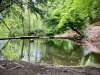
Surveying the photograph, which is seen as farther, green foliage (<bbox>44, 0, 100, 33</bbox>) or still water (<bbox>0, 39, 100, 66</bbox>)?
green foliage (<bbox>44, 0, 100, 33</bbox>)

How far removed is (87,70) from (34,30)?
78.0 ft

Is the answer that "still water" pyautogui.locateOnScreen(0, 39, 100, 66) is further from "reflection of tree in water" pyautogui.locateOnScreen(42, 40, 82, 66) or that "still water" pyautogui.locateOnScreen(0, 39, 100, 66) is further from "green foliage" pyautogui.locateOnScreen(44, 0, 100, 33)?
"green foliage" pyautogui.locateOnScreen(44, 0, 100, 33)

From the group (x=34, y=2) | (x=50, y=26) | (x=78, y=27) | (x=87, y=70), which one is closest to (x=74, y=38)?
(x=78, y=27)

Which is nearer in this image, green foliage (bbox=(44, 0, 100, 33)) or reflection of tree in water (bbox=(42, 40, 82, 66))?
reflection of tree in water (bbox=(42, 40, 82, 66))

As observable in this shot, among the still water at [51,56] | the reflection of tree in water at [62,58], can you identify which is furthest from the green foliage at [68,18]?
the reflection of tree in water at [62,58]

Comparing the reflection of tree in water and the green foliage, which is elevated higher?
the green foliage

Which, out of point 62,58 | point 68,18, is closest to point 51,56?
point 62,58

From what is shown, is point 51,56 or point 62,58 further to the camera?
point 51,56

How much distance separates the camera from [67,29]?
25.3 metres

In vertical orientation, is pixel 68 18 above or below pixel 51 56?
above

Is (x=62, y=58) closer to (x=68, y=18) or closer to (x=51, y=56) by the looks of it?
(x=51, y=56)

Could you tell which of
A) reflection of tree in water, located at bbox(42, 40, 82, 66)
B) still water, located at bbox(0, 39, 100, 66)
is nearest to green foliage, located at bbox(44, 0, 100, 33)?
still water, located at bbox(0, 39, 100, 66)

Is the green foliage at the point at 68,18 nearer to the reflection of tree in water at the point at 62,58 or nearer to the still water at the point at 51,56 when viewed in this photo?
the still water at the point at 51,56

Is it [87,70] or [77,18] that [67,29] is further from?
[87,70]
